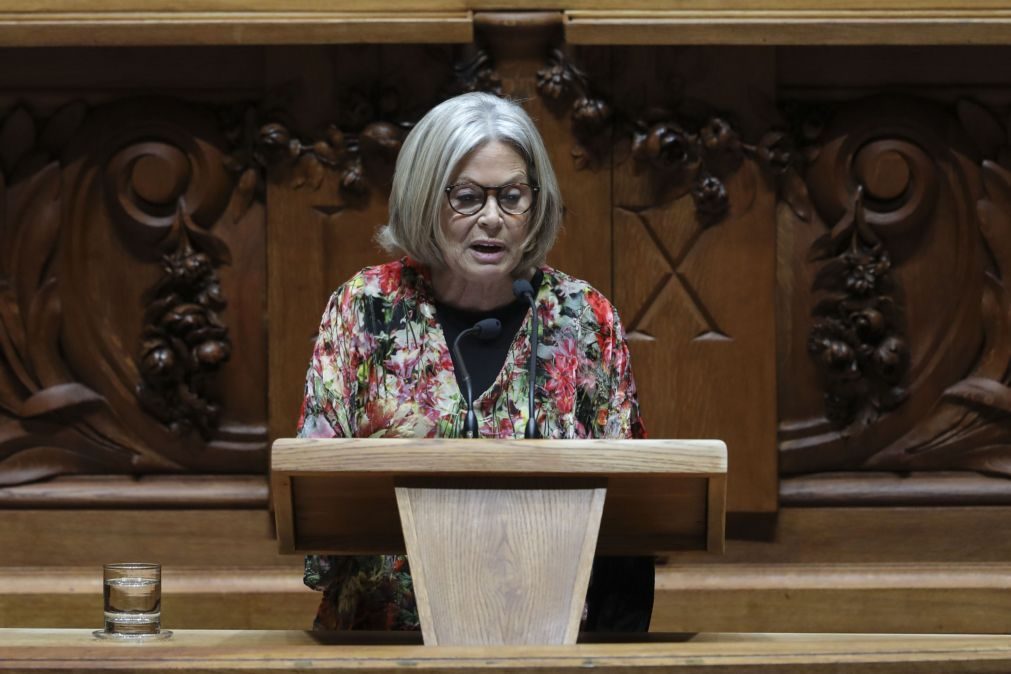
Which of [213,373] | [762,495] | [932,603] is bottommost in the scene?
[932,603]

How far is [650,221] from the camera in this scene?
3553mm

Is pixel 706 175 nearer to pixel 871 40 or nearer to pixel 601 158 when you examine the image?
pixel 601 158

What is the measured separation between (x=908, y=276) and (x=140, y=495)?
1777 mm

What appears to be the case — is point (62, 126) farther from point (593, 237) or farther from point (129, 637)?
point (129, 637)

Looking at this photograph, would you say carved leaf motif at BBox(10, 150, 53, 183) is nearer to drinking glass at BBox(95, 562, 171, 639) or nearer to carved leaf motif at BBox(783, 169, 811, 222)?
carved leaf motif at BBox(783, 169, 811, 222)

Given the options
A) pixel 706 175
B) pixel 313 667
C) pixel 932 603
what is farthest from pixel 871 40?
pixel 313 667

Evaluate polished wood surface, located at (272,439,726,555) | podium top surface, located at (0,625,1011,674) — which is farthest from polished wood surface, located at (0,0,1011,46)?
podium top surface, located at (0,625,1011,674)

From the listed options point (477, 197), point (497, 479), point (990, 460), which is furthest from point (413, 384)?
point (990, 460)

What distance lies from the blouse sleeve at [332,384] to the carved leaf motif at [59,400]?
1360mm

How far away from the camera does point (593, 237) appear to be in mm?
3535

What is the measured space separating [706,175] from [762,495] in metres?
0.71

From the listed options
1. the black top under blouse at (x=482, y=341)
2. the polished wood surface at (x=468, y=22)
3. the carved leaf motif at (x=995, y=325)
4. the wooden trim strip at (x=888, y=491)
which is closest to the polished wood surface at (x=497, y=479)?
the black top under blouse at (x=482, y=341)

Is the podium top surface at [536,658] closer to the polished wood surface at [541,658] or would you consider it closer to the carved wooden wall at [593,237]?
the polished wood surface at [541,658]

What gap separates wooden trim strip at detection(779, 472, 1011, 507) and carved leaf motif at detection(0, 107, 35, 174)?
1840mm
